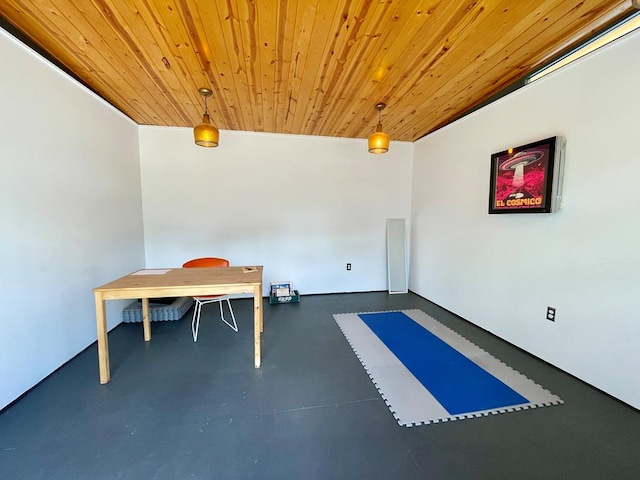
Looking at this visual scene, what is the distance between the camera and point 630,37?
1686 mm

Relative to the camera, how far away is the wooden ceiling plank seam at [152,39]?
152cm

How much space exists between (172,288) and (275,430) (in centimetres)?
128

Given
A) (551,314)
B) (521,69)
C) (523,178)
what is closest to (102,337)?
(551,314)

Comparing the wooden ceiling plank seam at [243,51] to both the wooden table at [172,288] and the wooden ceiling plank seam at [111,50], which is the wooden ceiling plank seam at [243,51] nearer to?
the wooden ceiling plank seam at [111,50]

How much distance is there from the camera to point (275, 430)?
1.59 meters

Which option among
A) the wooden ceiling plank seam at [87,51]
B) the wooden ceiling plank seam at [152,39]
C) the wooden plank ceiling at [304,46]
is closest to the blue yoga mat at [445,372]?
the wooden plank ceiling at [304,46]

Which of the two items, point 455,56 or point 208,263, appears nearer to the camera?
point 455,56

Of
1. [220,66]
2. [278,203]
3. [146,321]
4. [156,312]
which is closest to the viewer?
[220,66]

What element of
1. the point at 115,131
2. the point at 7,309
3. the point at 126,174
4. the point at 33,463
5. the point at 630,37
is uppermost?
the point at 630,37

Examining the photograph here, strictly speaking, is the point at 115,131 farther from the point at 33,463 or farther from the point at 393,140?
the point at 393,140

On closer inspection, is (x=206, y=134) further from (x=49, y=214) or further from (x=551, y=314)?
(x=551, y=314)

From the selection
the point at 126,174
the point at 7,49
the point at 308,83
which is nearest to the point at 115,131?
the point at 126,174

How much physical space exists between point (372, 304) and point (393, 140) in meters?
2.62

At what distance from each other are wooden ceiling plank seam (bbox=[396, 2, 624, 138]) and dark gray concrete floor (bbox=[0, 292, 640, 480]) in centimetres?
253
